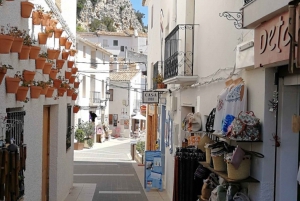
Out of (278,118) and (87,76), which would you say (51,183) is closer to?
(278,118)

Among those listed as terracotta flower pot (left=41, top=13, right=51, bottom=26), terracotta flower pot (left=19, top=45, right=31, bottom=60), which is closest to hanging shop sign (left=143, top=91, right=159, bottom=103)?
terracotta flower pot (left=41, top=13, right=51, bottom=26)

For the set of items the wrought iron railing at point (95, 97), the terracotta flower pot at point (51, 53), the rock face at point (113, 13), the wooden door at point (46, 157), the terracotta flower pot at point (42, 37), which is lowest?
the wooden door at point (46, 157)

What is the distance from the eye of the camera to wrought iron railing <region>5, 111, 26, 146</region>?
6254 millimetres

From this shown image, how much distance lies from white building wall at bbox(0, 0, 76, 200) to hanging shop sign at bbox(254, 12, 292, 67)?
3.25 m

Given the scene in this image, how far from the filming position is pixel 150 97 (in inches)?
659

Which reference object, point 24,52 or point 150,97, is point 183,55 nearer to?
point 24,52

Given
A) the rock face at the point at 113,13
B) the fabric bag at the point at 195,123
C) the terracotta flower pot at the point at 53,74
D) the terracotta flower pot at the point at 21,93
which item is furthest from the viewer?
the rock face at the point at 113,13

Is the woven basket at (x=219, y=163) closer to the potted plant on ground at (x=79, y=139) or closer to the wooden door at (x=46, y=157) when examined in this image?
the wooden door at (x=46, y=157)

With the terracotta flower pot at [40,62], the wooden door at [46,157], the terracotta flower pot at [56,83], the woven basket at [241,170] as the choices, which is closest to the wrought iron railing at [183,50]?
the terracotta flower pot at [56,83]

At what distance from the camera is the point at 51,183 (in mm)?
10875

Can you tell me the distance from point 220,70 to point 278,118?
2598 mm

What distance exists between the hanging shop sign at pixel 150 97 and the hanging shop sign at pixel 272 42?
1124 cm

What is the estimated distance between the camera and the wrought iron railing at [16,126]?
6.25m

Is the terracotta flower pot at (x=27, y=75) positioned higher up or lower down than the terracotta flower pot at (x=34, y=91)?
higher up
